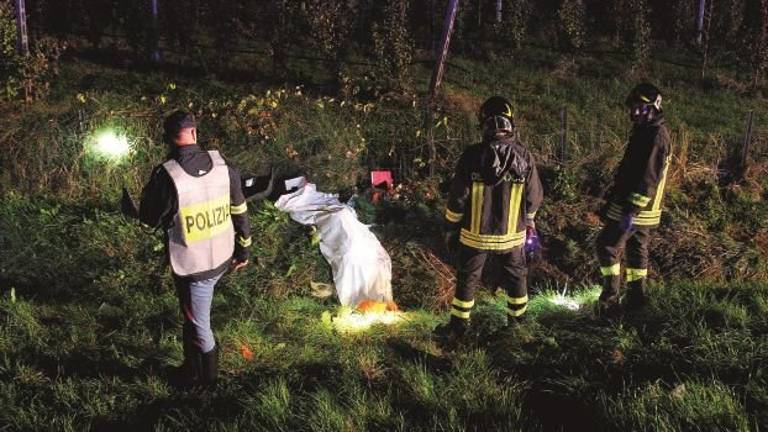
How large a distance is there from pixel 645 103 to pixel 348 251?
2.94 m

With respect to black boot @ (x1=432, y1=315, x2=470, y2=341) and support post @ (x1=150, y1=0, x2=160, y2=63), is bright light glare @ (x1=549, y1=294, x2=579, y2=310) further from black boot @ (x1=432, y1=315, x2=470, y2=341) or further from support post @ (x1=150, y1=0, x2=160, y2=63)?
support post @ (x1=150, y1=0, x2=160, y2=63)

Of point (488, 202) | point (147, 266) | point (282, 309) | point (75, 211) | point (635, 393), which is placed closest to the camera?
point (635, 393)

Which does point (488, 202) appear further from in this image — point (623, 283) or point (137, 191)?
point (137, 191)

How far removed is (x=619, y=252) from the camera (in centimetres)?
473

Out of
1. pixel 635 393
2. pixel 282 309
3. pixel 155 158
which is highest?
pixel 155 158

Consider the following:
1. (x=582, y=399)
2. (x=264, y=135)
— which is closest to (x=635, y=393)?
(x=582, y=399)

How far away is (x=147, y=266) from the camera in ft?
18.6

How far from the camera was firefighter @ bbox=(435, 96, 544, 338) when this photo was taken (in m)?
3.98

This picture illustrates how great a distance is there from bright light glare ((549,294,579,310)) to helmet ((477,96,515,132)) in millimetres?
1864

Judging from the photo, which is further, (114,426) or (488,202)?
(488,202)

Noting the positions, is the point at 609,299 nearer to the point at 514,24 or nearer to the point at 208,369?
the point at 208,369

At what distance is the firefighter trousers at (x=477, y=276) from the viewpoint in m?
4.29

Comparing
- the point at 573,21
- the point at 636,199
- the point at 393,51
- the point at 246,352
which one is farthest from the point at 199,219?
the point at 573,21

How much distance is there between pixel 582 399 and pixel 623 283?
8.84ft
